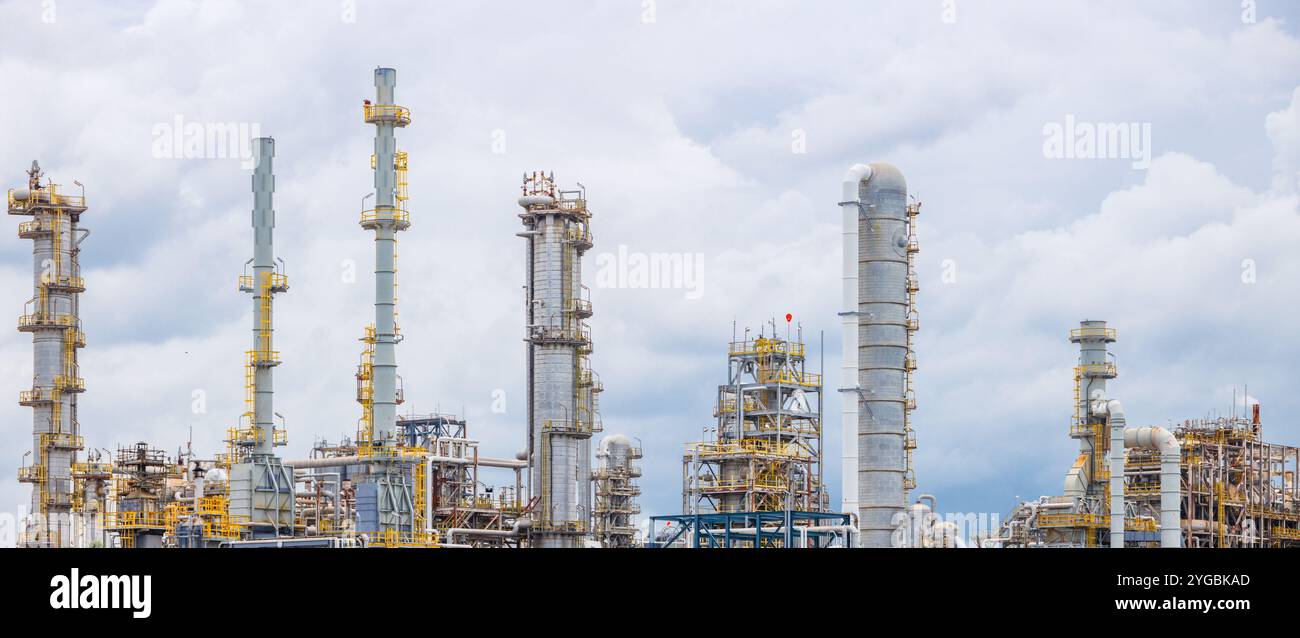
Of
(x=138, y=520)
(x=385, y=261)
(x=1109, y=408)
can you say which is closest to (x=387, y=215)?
(x=385, y=261)

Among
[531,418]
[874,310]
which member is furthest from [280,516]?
[874,310]

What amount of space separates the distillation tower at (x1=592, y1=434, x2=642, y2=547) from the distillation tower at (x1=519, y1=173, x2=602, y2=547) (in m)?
4.95

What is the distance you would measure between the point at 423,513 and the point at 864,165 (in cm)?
2326

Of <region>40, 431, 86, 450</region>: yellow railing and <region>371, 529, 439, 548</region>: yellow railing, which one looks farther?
<region>40, 431, 86, 450</region>: yellow railing

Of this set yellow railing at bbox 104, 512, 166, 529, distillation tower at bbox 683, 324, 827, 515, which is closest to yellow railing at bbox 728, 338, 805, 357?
distillation tower at bbox 683, 324, 827, 515

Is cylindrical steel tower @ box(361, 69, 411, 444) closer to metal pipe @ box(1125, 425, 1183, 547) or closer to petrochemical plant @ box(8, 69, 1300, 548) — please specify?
petrochemical plant @ box(8, 69, 1300, 548)

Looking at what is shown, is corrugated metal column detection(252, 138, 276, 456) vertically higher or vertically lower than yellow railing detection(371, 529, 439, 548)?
higher

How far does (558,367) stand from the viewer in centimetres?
7731

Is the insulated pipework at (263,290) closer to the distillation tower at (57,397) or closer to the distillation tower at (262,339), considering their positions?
the distillation tower at (262,339)

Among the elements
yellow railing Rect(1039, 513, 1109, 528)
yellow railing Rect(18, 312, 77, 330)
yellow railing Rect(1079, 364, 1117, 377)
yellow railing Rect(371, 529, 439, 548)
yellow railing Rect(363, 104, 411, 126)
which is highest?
yellow railing Rect(363, 104, 411, 126)

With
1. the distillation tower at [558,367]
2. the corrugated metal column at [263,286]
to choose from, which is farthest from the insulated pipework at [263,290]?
the distillation tower at [558,367]

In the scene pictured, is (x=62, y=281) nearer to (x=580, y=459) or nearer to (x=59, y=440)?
(x=59, y=440)

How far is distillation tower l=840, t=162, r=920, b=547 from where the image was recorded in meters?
68.0
